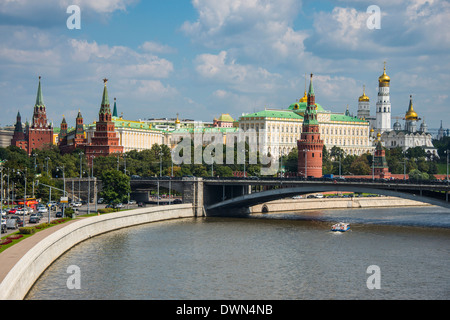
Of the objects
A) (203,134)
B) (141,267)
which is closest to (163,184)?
(141,267)

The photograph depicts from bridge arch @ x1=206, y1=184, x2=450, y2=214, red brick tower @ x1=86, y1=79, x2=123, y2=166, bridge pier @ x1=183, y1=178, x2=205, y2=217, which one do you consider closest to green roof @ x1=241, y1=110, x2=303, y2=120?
red brick tower @ x1=86, y1=79, x2=123, y2=166

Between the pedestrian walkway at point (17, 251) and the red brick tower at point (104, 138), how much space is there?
89.0 meters

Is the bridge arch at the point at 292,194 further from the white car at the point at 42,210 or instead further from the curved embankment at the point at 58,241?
the white car at the point at 42,210

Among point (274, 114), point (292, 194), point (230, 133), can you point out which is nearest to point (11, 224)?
point (292, 194)

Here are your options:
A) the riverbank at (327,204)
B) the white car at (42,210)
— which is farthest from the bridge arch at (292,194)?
the white car at (42,210)

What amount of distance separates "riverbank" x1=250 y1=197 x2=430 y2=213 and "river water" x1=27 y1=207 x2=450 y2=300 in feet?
60.2

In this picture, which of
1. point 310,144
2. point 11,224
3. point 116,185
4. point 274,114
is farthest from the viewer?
point 274,114

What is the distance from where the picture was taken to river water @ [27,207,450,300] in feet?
133

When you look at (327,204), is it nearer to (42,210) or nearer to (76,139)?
(42,210)

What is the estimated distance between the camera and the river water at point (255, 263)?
133 feet

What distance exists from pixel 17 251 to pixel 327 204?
63127 mm

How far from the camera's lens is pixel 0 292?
31.1 meters

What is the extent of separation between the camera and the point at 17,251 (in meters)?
41.3
